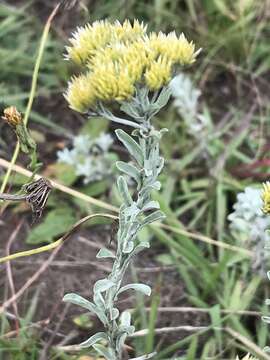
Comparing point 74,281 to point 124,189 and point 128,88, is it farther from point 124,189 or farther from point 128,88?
point 128,88

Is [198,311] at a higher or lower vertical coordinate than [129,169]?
lower

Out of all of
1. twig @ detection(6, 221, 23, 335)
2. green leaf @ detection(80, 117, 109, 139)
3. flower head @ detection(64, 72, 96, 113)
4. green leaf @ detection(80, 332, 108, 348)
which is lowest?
green leaf @ detection(80, 332, 108, 348)

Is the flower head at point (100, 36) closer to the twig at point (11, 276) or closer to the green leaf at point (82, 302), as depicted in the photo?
the green leaf at point (82, 302)

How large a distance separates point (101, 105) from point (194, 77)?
3.95 ft

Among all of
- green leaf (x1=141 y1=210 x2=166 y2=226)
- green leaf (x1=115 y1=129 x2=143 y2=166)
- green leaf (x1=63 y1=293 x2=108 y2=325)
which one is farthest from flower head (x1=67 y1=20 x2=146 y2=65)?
green leaf (x1=63 y1=293 x2=108 y2=325)

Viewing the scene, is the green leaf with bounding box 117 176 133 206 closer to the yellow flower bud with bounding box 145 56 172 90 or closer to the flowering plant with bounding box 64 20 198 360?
the flowering plant with bounding box 64 20 198 360

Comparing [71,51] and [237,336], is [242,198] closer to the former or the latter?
[237,336]

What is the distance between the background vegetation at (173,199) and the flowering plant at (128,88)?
15.7 inches

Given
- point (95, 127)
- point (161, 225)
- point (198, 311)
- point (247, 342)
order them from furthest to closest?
point (95, 127) < point (161, 225) < point (198, 311) < point (247, 342)

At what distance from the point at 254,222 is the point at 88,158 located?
1.65ft

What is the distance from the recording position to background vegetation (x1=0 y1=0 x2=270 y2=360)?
5.72ft

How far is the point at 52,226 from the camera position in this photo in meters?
1.99

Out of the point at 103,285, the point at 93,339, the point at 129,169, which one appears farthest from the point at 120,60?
the point at 93,339

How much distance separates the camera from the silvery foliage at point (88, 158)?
2.10 meters
